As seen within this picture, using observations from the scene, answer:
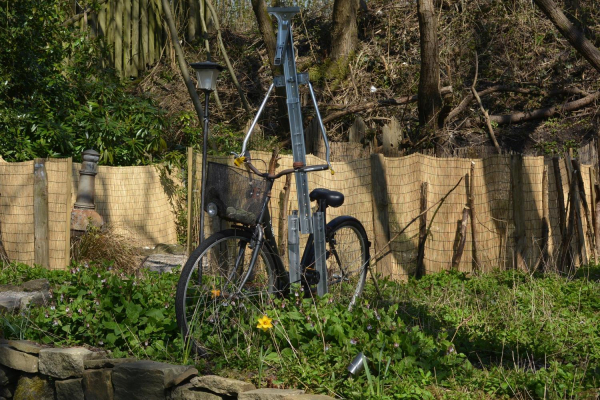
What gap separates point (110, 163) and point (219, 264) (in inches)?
299

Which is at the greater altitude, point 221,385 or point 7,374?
point 221,385

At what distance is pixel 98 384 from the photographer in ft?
14.8

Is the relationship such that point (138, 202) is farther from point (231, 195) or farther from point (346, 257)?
point (231, 195)

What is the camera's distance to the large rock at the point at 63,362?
4629 millimetres

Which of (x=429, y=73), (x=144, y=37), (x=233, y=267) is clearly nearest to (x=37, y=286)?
(x=233, y=267)

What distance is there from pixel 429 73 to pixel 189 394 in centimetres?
741

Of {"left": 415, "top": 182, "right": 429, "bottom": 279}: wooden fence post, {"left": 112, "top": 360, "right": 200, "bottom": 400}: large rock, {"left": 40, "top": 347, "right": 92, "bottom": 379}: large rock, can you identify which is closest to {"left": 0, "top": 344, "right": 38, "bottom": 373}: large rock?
{"left": 40, "top": 347, "right": 92, "bottom": 379}: large rock

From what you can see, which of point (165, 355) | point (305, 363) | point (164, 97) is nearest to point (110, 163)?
point (164, 97)

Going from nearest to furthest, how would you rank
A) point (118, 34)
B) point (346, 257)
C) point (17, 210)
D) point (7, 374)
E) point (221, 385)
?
point (221, 385), point (7, 374), point (346, 257), point (17, 210), point (118, 34)

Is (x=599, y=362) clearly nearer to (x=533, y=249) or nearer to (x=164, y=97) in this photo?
(x=533, y=249)

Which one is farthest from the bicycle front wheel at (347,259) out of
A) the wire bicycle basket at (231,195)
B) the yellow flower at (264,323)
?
the yellow flower at (264,323)

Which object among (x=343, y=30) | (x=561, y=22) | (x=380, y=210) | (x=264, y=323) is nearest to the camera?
(x=264, y=323)

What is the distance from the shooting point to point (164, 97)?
15.4m

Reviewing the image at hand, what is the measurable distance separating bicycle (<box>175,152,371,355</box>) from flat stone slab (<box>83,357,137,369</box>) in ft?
1.33
